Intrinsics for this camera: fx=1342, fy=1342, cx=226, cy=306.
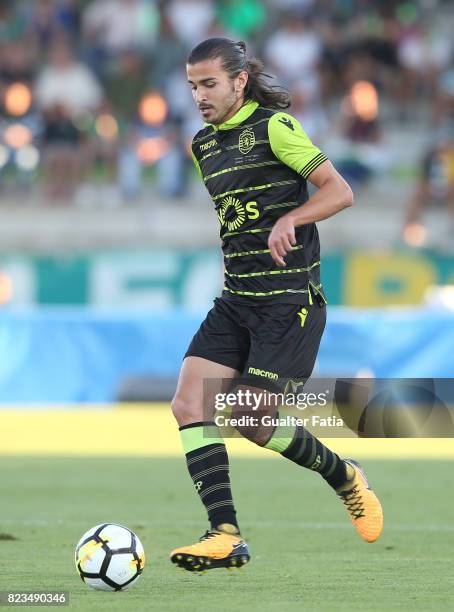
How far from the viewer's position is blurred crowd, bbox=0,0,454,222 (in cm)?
1803

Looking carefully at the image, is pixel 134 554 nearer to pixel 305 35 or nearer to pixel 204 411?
pixel 204 411

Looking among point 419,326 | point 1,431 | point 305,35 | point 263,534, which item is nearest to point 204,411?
point 263,534

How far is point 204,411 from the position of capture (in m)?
5.66

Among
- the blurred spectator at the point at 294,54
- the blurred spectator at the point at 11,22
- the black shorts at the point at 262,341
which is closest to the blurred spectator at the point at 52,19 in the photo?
the blurred spectator at the point at 11,22

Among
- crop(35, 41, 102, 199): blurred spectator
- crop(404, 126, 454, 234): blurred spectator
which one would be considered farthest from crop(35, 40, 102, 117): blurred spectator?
crop(404, 126, 454, 234): blurred spectator

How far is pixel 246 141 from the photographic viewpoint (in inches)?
225

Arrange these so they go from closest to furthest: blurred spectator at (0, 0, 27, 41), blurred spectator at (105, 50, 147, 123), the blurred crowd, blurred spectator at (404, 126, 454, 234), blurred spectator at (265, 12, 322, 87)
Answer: blurred spectator at (404, 126, 454, 234) < the blurred crowd < blurred spectator at (265, 12, 322, 87) < blurred spectator at (105, 50, 147, 123) < blurred spectator at (0, 0, 27, 41)

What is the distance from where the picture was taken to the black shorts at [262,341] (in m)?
5.65

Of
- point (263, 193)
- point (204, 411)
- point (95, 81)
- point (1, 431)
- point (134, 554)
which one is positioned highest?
point (95, 81)

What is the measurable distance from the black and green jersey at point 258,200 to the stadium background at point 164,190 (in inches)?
301

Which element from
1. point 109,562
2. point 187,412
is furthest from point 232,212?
point 109,562

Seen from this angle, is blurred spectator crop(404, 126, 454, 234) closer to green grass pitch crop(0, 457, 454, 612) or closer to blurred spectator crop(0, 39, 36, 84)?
blurred spectator crop(0, 39, 36, 84)

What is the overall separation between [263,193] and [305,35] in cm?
1403

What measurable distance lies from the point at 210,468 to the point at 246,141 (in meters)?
1.39
